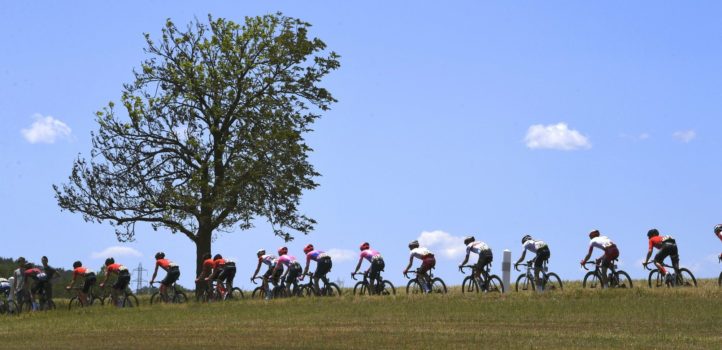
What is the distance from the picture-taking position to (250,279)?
132ft


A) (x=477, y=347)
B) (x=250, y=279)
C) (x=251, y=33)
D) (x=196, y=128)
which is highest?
(x=251, y=33)

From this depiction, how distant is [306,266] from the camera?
38062mm

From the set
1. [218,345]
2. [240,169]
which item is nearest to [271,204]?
[240,169]

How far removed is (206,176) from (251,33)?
22.1 ft

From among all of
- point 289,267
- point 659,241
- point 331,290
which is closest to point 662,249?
point 659,241

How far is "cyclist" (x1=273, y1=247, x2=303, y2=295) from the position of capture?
38875mm

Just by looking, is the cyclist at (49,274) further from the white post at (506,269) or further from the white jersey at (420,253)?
the white post at (506,269)

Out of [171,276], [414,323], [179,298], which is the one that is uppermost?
[171,276]

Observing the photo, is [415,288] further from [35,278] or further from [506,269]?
[35,278]

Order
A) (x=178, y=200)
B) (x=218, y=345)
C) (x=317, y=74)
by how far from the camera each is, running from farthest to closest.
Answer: (x=317, y=74)
(x=178, y=200)
(x=218, y=345)

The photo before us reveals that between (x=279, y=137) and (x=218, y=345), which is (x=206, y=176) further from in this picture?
(x=218, y=345)

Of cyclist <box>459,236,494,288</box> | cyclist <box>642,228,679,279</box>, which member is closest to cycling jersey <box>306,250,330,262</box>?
cyclist <box>459,236,494,288</box>

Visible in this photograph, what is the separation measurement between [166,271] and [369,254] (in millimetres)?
7518

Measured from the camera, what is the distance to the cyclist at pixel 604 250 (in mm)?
33531
